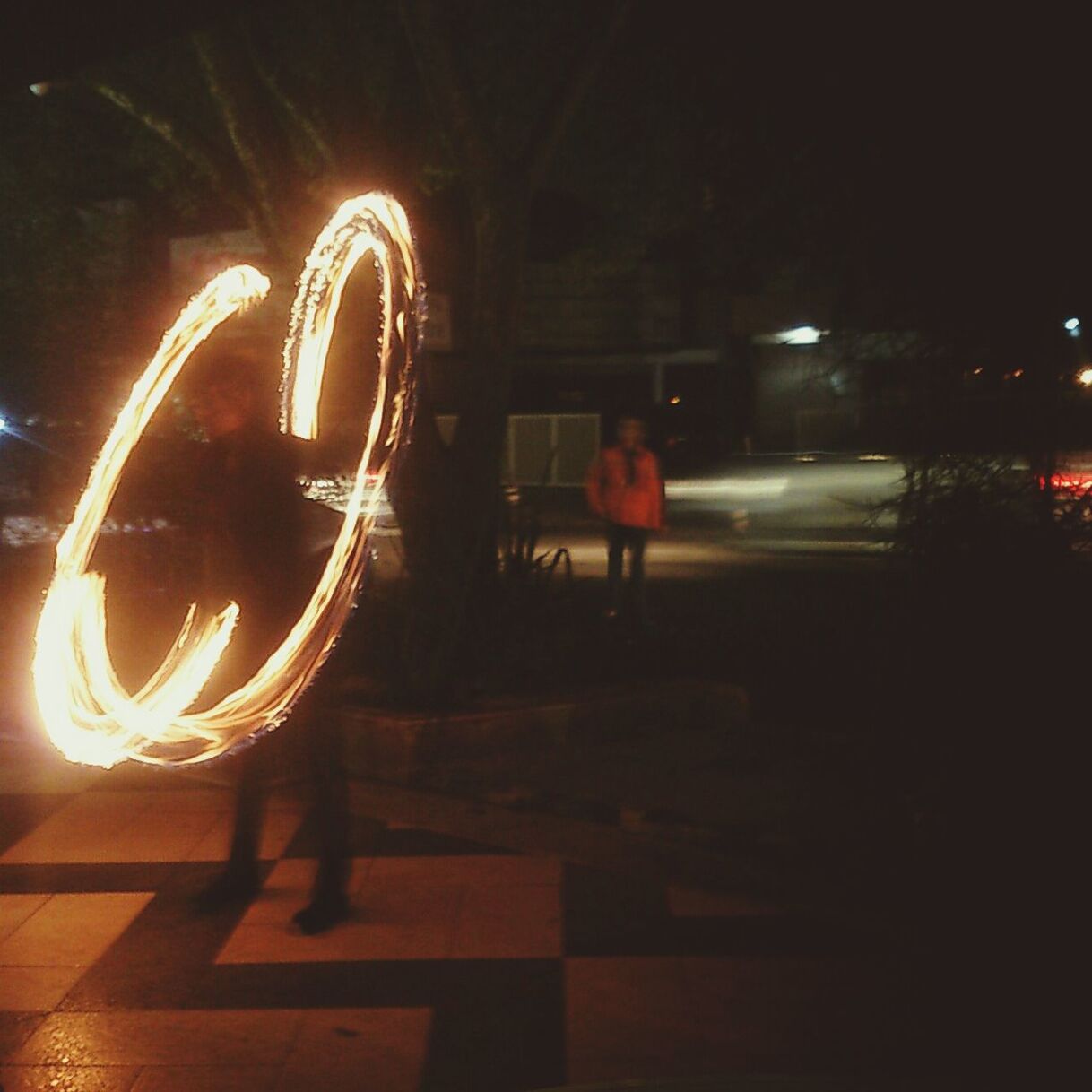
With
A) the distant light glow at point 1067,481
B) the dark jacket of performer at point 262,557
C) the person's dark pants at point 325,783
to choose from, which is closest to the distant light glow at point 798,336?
the distant light glow at point 1067,481

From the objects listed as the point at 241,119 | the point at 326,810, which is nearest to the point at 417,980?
the point at 326,810

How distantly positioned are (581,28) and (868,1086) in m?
8.12

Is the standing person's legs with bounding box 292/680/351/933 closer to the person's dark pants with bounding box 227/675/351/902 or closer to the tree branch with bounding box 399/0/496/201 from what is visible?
the person's dark pants with bounding box 227/675/351/902

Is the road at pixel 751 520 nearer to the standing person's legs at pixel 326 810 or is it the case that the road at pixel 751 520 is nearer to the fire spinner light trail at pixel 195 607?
the fire spinner light trail at pixel 195 607

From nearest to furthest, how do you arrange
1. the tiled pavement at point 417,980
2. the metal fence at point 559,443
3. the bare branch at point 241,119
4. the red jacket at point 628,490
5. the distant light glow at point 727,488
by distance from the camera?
1. the tiled pavement at point 417,980
2. the bare branch at point 241,119
3. the red jacket at point 628,490
4. the distant light glow at point 727,488
5. the metal fence at point 559,443

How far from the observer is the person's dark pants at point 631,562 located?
12617 millimetres

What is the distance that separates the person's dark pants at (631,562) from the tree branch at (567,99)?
4189 mm

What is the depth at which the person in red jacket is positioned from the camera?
12.7 meters

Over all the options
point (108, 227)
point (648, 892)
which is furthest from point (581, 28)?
point (108, 227)

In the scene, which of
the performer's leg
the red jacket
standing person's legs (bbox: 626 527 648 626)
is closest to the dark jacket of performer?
the performer's leg

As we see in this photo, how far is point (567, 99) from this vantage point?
364 inches

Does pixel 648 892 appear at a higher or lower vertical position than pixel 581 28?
lower

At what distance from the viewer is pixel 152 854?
6.86 metres

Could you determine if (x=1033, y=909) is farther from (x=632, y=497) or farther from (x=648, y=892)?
(x=632, y=497)
